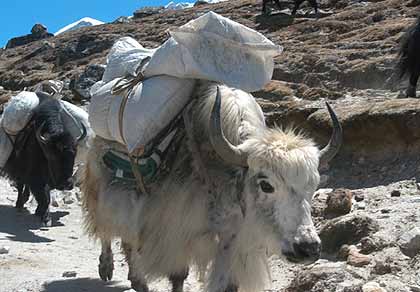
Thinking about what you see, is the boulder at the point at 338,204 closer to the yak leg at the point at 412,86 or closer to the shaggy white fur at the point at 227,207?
the shaggy white fur at the point at 227,207

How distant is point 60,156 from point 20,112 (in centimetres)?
79

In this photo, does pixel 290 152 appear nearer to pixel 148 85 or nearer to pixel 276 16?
pixel 148 85

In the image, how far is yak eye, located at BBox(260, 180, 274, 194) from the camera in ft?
9.75

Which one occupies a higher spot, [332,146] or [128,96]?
[128,96]

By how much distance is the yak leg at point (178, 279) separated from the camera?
12.0 feet

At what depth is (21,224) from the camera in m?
6.53

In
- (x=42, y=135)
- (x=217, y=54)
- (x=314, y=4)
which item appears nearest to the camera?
(x=217, y=54)

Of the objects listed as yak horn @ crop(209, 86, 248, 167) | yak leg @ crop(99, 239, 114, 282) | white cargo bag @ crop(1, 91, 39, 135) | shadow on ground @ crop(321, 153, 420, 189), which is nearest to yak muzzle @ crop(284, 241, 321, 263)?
yak horn @ crop(209, 86, 248, 167)

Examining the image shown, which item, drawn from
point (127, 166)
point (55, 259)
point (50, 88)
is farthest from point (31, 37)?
point (127, 166)

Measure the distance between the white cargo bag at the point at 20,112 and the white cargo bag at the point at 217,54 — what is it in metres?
3.37

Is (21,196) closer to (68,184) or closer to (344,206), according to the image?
(68,184)

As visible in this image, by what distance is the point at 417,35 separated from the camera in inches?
322

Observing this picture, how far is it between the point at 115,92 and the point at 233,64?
0.71 meters

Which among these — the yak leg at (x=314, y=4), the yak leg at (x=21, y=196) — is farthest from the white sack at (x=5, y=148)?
the yak leg at (x=314, y=4)
